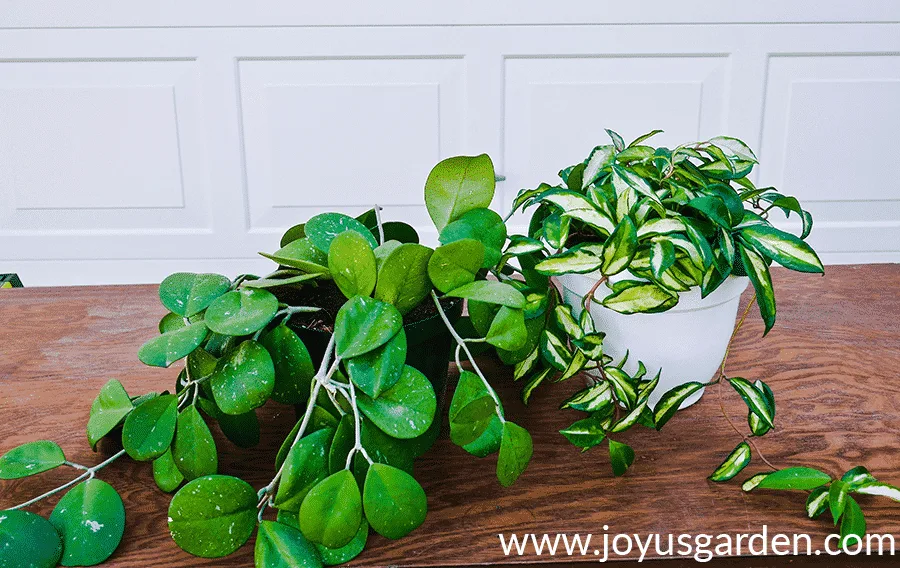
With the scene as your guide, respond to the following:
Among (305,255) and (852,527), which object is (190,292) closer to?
(305,255)

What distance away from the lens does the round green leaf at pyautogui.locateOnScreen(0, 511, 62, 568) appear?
438mm

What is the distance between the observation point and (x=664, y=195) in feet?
1.84

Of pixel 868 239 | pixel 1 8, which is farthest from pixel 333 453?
pixel 868 239

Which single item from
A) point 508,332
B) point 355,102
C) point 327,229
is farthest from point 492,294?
point 355,102

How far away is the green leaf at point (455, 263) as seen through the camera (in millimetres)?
486

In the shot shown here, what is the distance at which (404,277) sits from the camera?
0.49 m

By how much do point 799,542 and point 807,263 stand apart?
0.17 meters

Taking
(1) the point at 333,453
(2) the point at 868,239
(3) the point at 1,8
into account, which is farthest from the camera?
(2) the point at 868,239

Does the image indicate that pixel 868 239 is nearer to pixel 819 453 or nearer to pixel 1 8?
pixel 819 453

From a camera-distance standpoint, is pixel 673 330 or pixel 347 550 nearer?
pixel 347 550

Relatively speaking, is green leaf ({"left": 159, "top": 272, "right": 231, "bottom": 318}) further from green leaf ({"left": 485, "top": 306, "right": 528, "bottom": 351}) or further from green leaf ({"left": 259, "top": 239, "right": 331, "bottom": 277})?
green leaf ({"left": 485, "top": 306, "right": 528, "bottom": 351})

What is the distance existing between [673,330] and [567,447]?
4.6 inches

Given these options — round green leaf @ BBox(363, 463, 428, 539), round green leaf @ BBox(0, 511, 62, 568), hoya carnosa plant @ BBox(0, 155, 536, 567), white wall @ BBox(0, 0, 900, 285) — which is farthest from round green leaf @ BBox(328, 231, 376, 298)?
white wall @ BBox(0, 0, 900, 285)

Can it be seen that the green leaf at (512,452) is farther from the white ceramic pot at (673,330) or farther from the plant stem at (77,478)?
the plant stem at (77,478)
